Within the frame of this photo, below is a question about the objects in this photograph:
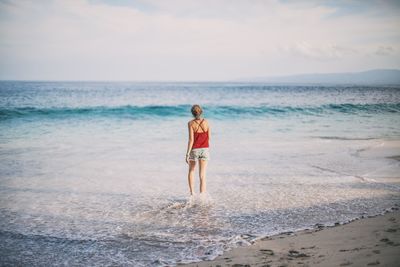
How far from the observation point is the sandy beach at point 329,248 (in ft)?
12.2

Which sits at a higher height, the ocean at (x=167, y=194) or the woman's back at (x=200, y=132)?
the woman's back at (x=200, y=132)

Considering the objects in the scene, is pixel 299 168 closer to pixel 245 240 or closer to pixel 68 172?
pixel 245 240

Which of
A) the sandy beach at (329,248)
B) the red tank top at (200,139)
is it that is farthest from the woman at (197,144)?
the sandy beach at (329,248)

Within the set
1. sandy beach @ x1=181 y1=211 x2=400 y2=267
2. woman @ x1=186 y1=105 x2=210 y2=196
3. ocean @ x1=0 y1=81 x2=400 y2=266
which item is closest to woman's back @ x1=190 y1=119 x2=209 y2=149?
woman @ x1=186 y1=105 x2=210 y2=196


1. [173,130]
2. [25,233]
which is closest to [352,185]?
[25,233]

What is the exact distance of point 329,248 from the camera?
412cm

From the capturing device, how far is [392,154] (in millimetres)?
10750

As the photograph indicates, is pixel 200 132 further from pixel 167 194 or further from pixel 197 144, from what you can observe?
pixel 167 194

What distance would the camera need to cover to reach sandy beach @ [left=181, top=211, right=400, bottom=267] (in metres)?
3.72

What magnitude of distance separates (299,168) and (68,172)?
6347 mm

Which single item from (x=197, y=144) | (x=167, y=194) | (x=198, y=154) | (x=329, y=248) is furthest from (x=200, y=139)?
(x=329, y=248)

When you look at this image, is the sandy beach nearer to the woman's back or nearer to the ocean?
the ocean

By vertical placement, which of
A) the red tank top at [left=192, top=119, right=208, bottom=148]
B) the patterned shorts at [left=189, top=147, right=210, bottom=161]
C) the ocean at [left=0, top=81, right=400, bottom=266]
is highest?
the red tank top at [left=192, top=119, right=208, bottom=148]

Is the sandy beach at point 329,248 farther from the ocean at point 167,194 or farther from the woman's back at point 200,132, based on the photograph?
the woman's back at point 200,132
